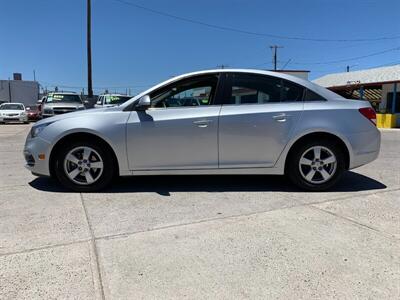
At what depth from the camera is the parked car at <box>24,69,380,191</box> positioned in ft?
15.4

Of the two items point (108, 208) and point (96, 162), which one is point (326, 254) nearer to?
point (108, 208)

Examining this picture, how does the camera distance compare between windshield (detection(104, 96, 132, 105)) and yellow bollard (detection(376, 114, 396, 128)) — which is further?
yellow bollard (detection(376, 114, 396, 128))

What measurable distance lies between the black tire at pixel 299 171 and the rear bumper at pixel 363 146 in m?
0.15

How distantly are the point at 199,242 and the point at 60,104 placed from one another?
15148 mm

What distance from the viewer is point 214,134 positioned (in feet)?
15.5

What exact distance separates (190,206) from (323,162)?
6.36ft

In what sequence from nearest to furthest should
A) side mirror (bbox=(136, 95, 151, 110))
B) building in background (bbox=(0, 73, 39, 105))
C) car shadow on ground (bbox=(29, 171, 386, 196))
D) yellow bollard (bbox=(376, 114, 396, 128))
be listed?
1. side mirror (bbox=(136, 95, 151, 110))
2. car shadow on ground (bbox=(29, 171, 386, 196))
3. yellow bollard (bbox=(376, 114, 396, 128))
4. building in background (bbox=(0, 73, 39, 105))

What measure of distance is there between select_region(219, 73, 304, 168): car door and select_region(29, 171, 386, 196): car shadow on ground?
0.45m

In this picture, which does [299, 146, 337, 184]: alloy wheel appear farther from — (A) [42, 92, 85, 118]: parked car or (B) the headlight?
(A) [42, 92, 85, 118]: parked car

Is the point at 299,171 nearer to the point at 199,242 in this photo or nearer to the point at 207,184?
the point at 207,184

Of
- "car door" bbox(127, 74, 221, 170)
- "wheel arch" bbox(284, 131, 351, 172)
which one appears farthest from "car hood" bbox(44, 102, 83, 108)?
"wheel arch" bbox(284, 131, 351, 172)

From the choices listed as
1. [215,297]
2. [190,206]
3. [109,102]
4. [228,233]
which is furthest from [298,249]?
[109,102]

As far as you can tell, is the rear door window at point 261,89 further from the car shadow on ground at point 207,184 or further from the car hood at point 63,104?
the car hood at point 63,104

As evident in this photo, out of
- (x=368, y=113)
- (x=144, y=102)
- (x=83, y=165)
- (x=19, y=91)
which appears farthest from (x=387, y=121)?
(x=19, y=91)
